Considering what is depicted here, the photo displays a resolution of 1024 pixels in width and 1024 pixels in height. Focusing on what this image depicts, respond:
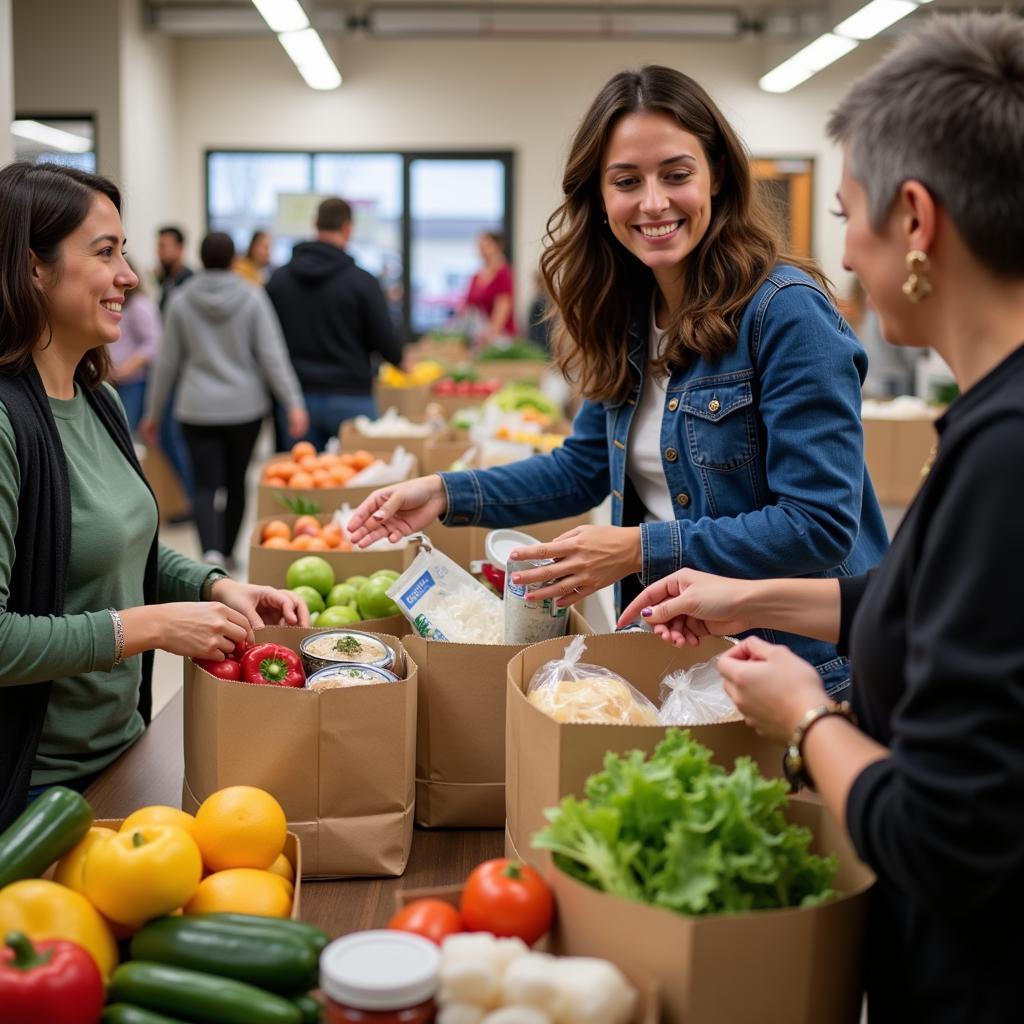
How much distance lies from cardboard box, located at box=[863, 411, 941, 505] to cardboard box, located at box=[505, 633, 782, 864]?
5.48 meters

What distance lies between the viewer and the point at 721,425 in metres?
1.80

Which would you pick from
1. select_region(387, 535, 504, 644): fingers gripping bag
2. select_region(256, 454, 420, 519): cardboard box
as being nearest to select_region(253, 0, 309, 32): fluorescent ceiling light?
select_region(256, 454, 420, 519): cardboard box

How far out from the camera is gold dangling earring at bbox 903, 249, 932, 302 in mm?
947

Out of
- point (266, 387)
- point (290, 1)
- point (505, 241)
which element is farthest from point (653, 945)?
point (505, 241)

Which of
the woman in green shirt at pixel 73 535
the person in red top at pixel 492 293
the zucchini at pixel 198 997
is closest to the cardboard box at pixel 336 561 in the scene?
the woman in green shirt at pixel 73 535

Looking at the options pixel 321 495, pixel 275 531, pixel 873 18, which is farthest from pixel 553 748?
pixel 873 18

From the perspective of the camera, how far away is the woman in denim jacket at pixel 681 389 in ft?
5.50

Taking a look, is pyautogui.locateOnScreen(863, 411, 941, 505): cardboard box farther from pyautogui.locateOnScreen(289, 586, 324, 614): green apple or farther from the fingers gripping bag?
the fingers gripping bag

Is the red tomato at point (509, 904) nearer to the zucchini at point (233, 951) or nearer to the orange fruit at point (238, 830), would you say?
the zucchini at point (233, 951)

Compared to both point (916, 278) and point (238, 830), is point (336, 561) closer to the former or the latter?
point (238, 830)

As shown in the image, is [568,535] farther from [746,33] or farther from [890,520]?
[746,33]

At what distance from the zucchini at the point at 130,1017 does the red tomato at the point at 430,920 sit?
0.20 meters

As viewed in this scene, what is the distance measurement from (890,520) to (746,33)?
6.19 m

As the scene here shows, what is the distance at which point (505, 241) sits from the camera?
12867 millimetres
